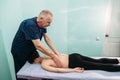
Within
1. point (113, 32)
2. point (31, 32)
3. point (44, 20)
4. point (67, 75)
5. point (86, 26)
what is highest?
point (44, 20)

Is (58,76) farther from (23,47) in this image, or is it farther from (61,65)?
(23,47)

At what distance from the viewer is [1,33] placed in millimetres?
2479

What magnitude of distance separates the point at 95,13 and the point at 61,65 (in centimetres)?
103

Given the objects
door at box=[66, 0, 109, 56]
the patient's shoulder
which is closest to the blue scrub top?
the patient's shoulder

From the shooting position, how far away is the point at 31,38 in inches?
74.3

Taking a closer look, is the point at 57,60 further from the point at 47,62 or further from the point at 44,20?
the point at 44,20

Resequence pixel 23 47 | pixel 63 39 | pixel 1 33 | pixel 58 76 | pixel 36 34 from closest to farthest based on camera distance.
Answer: pixel 58 76 → pixel 36 34 → pixel 23 47 → pixel 1 33 → pixel 63 39

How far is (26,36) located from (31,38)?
67 mm

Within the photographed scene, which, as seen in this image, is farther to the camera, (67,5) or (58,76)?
(67,5)

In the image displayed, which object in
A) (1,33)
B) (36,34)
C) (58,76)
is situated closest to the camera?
(58,76)

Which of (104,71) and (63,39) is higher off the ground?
(63,39)

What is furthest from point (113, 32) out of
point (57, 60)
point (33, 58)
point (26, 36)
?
point (26, 36)

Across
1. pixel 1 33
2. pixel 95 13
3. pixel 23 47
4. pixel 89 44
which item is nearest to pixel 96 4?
pixel 95 13

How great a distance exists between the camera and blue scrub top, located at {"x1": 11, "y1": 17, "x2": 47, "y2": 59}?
1.89 metres
